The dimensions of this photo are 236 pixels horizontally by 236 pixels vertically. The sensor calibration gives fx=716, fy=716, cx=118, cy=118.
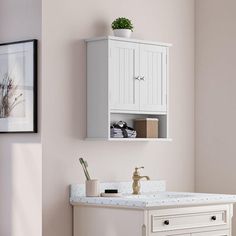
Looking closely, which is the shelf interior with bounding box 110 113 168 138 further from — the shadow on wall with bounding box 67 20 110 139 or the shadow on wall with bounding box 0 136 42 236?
the shadow on wall with bounding box 0 136 42 236

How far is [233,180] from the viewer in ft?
18.7

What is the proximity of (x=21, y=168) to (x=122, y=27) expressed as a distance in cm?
125

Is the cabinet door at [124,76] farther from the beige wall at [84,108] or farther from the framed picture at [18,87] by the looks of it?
the framed picture at [18,87]

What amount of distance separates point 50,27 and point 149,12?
1014mm

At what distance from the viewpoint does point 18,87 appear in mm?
5023

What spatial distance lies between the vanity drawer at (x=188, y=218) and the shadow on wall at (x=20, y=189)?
82 cm

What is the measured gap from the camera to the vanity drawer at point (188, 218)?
4.66 metres

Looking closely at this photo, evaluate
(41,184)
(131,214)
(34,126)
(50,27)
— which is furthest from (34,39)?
(131,214)

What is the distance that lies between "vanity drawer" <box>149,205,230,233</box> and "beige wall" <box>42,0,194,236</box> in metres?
0.70

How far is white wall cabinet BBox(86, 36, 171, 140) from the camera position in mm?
5059

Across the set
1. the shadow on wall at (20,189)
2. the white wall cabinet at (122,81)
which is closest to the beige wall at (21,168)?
the shadow on wall at (20,189)

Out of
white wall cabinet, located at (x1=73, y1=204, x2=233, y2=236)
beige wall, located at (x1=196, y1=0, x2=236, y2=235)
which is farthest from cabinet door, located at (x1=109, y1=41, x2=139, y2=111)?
beige wall, located at (x1=196, y1=0, x2=236, y2=235)

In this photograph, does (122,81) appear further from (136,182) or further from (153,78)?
(136,182)

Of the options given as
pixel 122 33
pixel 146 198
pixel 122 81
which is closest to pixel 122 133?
pixel 122 81
